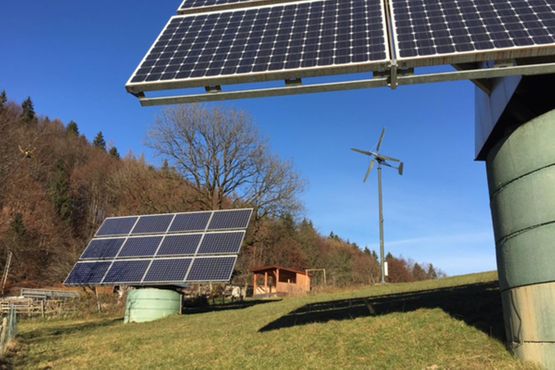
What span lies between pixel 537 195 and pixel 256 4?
22.4 feet

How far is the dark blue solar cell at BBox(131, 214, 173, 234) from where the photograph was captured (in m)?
23.5

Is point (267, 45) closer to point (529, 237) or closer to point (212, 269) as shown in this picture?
point (529, 237)

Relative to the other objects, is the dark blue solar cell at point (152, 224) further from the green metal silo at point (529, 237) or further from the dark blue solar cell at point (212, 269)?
the green metal silo at point (529, 237)

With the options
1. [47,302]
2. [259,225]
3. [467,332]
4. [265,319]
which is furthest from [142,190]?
[467,332]

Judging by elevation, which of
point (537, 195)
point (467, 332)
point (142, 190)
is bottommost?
point (467, 332)

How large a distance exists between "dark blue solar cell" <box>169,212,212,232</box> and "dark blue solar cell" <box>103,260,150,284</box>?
2727 millimetres

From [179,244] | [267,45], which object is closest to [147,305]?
[179,244]

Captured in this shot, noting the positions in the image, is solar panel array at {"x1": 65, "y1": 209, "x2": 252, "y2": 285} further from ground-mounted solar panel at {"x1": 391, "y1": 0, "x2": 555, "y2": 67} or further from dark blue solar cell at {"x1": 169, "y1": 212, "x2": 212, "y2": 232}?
ground-mounted solar panel at {"x1": 391, "y1": 0, "x2": 555, "y2": 67}

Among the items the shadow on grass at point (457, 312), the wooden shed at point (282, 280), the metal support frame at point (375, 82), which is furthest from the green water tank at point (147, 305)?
the wooden shed at point (282, 280)

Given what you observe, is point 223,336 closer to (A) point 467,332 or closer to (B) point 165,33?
(A) point 467,332

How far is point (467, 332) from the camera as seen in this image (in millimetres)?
8742

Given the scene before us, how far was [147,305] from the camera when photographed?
63.3 feet

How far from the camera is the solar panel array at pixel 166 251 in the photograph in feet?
63.9

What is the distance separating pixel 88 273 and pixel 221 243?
21.8 ft
